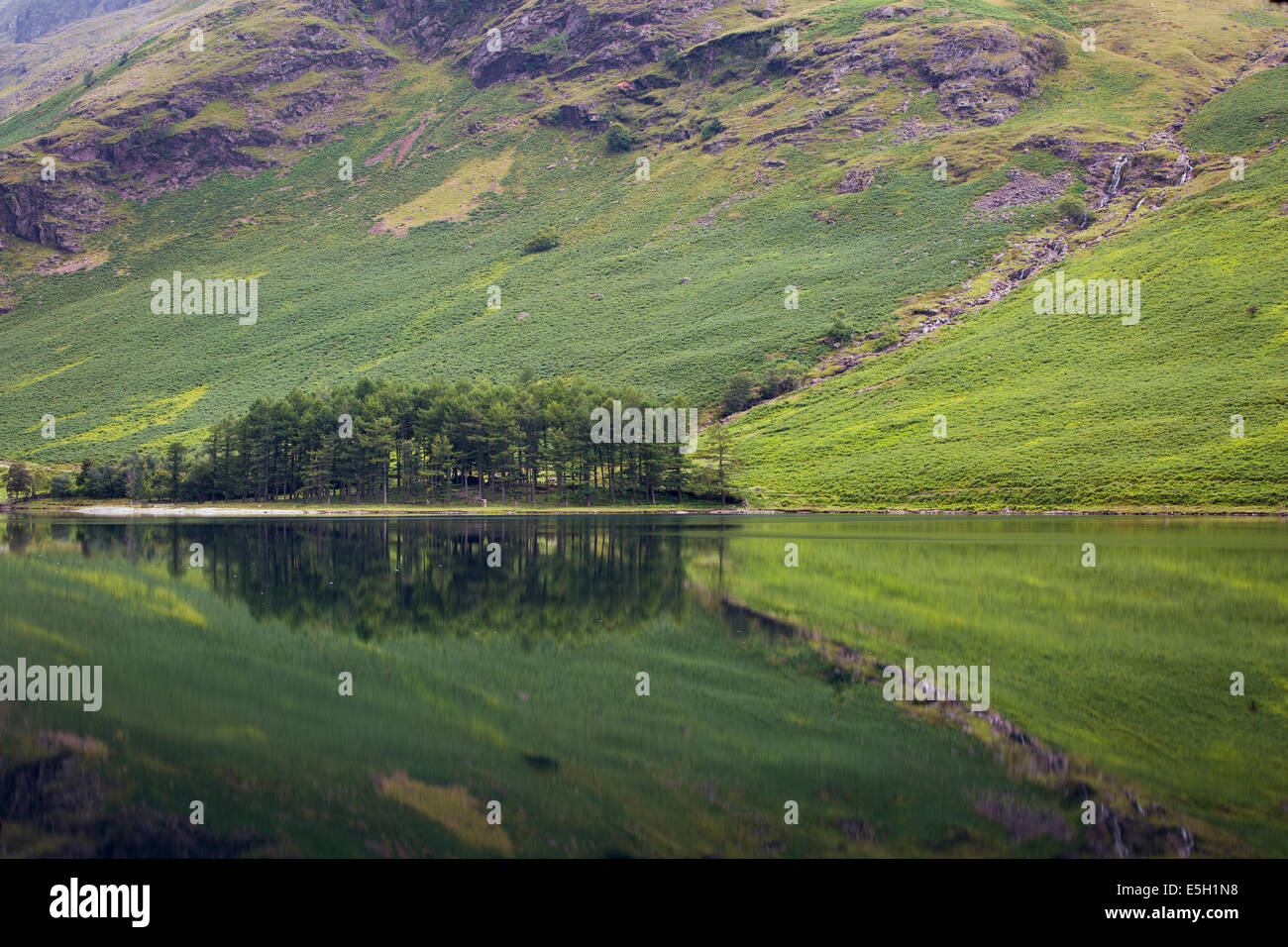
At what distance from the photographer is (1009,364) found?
13400cm

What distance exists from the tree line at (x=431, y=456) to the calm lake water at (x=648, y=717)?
66498 millimetres

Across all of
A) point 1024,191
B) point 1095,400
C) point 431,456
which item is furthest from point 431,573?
point 1024,191

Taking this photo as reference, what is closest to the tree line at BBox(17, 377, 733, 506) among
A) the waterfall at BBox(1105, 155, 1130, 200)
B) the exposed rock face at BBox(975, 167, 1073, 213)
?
the exposed rock face at BBox(975, 167, 1073, 213)

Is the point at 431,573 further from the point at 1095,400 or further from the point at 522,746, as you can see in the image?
the point at 1095,400

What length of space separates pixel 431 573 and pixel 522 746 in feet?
88.1

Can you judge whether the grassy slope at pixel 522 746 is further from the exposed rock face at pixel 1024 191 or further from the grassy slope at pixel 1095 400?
the exposed rock face at pixel 1024 191

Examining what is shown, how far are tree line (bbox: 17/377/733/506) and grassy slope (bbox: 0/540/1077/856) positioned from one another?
79511mm

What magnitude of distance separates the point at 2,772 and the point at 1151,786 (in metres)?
17.8

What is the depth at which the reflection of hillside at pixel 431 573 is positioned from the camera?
29.2 m

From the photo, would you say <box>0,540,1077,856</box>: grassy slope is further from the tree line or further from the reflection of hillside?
the tree line

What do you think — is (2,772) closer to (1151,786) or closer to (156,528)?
(1151,786)

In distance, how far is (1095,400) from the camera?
11644 centimetres

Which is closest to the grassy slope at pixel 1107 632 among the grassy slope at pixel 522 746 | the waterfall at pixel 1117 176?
the grassy slope at pixel 522 746
